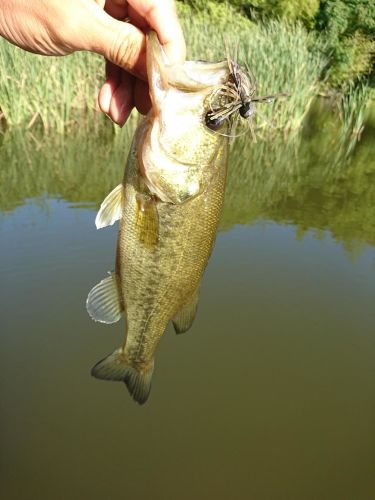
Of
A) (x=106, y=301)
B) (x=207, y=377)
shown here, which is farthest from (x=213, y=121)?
(x=207, y=377)

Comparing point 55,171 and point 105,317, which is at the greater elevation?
point 105,317

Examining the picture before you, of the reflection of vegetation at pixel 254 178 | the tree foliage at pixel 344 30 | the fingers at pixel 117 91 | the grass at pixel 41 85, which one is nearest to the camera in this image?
the fingers at pixel 117 91

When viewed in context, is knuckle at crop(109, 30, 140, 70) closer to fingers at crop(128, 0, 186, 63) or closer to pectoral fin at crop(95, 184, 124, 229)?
fingers at crop(128, 0, 186, 63)

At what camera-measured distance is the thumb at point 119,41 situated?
2.02 m

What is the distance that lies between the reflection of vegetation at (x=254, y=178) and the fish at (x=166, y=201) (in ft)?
14.6

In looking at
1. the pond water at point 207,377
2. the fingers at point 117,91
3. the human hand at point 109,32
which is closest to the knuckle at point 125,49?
the human hand at point 109,32

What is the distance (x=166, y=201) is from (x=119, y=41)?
665mm

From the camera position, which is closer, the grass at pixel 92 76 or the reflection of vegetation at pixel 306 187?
the reflection of vegetation at pixel 306 187

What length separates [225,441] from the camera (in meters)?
3.37

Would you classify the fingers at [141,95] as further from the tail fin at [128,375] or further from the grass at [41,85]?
the grass at [41,85]

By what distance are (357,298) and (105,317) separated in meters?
3.51

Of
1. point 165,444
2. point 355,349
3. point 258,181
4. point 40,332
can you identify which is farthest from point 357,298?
point 258,181

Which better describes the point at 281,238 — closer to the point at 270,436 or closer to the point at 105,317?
the point at 270,436

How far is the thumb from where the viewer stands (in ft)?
6.61
